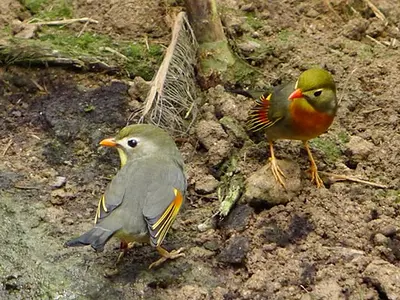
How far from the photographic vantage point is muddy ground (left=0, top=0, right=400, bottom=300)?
4746 millimetres

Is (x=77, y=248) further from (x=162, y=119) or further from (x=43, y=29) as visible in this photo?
(x=43, y=29)

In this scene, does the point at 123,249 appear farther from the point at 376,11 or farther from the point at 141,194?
the point at 376,11

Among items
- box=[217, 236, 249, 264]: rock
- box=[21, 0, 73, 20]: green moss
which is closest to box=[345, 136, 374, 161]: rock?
box=[217, 236, 249, 264]: rock

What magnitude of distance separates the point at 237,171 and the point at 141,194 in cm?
91

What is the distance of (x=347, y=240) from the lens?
495 cm

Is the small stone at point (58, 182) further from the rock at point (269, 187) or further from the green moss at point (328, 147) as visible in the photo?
the green moss at point (328, 147)

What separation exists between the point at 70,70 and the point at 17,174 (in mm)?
1184

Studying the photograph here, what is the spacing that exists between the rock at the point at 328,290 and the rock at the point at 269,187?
0.76 m

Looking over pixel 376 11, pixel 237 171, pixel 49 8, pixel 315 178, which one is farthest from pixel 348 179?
pixel 49 8

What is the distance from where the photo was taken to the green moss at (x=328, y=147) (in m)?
5.80

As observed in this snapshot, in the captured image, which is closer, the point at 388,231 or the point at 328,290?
the point at 328,290

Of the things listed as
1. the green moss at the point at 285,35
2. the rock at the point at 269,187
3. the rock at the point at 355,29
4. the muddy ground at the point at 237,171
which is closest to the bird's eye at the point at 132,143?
the muddy ground at the point at 237,171

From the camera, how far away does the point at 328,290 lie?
15.1 ft

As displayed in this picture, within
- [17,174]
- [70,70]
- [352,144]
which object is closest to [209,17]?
[70,70]
